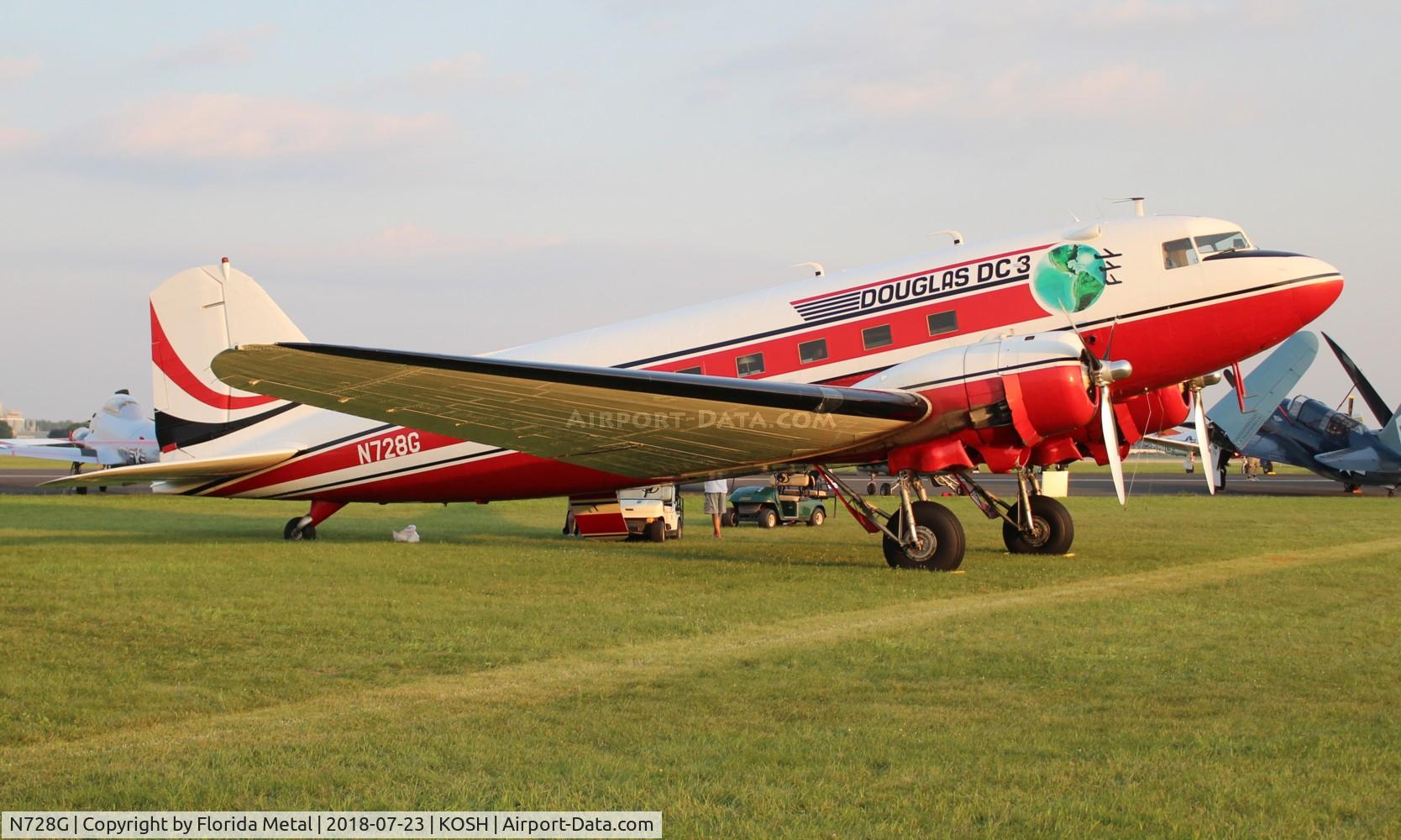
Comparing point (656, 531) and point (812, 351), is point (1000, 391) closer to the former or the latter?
point (812, 351)

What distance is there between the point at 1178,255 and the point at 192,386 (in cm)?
1591

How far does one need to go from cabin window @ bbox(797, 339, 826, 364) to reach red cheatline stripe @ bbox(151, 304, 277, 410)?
9.48 m

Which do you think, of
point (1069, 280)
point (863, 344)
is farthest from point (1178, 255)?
point (863, 344)

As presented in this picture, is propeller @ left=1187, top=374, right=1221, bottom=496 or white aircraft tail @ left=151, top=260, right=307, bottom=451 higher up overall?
white aircraft tail @ left=151, top=260, right=307, bottom=451

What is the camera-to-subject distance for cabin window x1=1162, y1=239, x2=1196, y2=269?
50.4ft

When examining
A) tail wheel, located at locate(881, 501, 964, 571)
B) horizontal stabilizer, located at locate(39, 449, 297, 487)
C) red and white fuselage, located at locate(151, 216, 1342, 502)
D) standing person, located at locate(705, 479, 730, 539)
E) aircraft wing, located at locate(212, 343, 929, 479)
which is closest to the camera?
aircraft wing, located at locate(212, 343, 929, 479)

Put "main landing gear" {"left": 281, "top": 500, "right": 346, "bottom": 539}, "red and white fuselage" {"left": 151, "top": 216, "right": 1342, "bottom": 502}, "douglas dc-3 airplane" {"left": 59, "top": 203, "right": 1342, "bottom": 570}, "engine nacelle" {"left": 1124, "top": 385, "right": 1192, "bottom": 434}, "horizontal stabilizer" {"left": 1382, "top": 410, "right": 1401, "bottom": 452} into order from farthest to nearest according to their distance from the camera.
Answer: "horizontal stabilizer" {"left": 1382, "top": 410, "right": 1401, "bottom": 452}
"main landing gear" {"left": 281, "top": 500, "right": 346, "bottom": 539}
"engine nacelle" {"left": 1124, "top": 385, "right": 1192, "bottom": 434}
"red and white fuselage" {"left": 151, "top": 216, "right": 1342, "bottom": 502}
"douglas dc-3 airplane" {"left": 59, "top": 203, "right": 1342, "bottom": 570}

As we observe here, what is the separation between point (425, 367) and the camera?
42.6 feet

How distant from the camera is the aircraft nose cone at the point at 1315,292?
1490 cm

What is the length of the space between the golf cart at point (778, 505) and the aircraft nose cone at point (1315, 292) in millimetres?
14084

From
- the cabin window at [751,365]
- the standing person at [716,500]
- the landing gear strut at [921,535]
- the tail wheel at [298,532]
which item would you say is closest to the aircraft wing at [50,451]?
the tail wheel at [298,532]

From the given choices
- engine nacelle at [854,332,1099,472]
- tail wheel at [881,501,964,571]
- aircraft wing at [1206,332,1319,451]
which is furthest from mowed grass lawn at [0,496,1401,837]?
aircraft wing at [1206,332,1319,451]

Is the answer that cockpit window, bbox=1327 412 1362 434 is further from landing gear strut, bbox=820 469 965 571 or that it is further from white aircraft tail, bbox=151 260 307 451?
white aircraft tail, bbox=151 260 307 451

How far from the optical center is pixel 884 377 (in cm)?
1555
